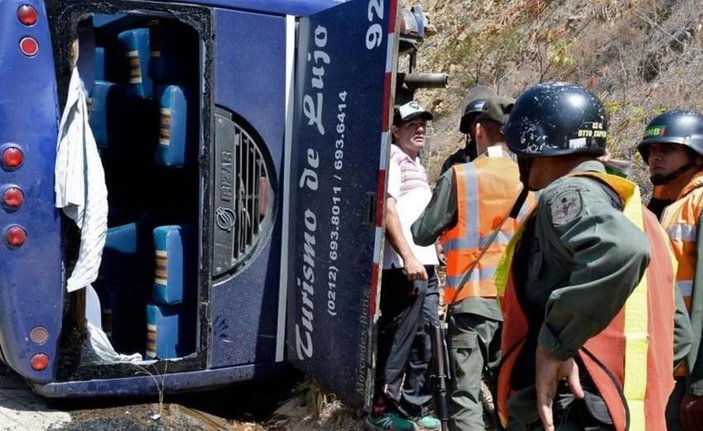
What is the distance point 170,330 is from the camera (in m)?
4.49

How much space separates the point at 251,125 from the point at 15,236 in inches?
46.1

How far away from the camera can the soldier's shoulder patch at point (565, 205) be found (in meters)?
2.11

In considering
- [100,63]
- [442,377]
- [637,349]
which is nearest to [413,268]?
[442,377]

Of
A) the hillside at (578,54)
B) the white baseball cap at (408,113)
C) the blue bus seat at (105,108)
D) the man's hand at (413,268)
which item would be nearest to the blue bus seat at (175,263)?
the blue bus seat at (105,108)

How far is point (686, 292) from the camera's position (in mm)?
3184

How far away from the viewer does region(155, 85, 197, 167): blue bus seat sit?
4352mm

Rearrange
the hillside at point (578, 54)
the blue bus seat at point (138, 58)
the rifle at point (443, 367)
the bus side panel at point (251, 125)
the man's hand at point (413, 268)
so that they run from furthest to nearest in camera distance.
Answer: the hillside at point (578, 54) → the blue bus seat at point (138, 58) → the bus side panel at point (251, 125) → the man's hand at point (413, 268) → the rifle at point (443, 367)

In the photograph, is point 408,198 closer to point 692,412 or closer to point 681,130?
point 681,130

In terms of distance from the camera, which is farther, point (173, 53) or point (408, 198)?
point (408, 198)

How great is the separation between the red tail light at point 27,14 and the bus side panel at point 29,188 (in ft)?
0.05

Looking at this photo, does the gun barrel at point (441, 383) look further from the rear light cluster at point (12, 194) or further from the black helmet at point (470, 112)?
the rear light cluster at point (12, 194)

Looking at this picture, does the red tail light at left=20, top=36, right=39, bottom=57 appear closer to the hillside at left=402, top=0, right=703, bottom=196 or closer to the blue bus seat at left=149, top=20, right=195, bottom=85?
the blue bus seat at left=149, top=20, right=195, bottom=85

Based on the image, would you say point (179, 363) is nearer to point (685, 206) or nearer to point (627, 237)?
point (685, 206)

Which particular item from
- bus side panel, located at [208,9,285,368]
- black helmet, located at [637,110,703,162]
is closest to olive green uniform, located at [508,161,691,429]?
black helmet, located at [637,110,703,162]
